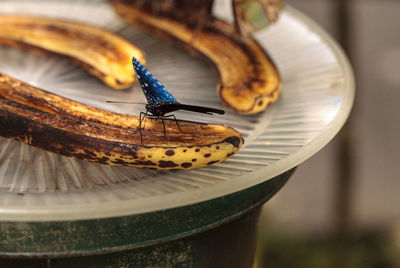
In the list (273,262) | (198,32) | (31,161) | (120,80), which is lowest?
(273,262)

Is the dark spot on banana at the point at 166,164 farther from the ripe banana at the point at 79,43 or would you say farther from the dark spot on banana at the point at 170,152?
the ripe banana at the point at 79,43

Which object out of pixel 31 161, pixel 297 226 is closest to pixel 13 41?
pixel 31 161

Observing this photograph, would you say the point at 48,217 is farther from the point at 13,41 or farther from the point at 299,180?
the point at 299,180

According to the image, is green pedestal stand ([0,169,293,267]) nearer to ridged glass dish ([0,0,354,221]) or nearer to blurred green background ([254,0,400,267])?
ridged glass dish ([0,0,354,221])

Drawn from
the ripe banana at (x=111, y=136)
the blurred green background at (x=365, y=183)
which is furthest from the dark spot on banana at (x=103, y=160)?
the blurred green background at (x=365, y=183)

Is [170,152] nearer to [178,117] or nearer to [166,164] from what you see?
[166,164]

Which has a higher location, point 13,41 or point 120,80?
point 13,41
